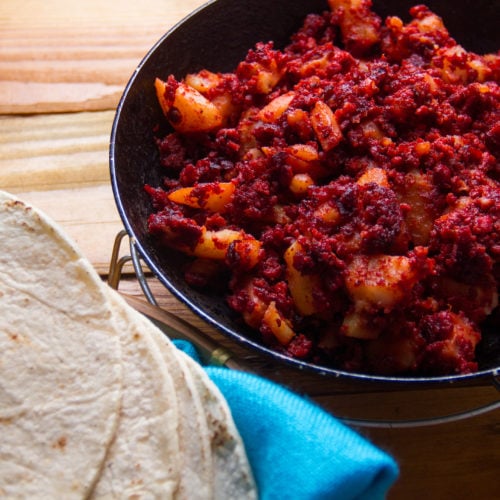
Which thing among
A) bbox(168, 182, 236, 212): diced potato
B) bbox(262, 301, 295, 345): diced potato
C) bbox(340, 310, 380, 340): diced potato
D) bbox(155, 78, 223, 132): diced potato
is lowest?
bbox(262, 301, 295, 345): diced potato

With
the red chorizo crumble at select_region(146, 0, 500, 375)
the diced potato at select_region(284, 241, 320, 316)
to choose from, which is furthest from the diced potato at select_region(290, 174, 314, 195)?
the diced potato at select_region(284, 241, 320, 316)

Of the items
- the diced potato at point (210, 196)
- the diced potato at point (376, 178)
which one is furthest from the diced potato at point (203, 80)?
the diced potato at point (376, 178)

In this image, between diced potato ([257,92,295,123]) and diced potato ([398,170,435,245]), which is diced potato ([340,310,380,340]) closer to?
diced potato ([398,170,435,245])

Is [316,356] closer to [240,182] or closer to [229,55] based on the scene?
[240,182]

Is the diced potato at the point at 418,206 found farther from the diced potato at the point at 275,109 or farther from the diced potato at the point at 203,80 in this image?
the diced potato at the point at 203,80

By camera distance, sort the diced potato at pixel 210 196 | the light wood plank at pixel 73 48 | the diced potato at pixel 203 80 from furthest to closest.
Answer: the light wood plank at pixel 73 48, the diced potato at pixel 203 80, the diced potato at pixel 210 196

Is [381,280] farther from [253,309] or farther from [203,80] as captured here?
[203,80]

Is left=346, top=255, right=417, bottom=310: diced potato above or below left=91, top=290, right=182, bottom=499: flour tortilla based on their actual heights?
above
